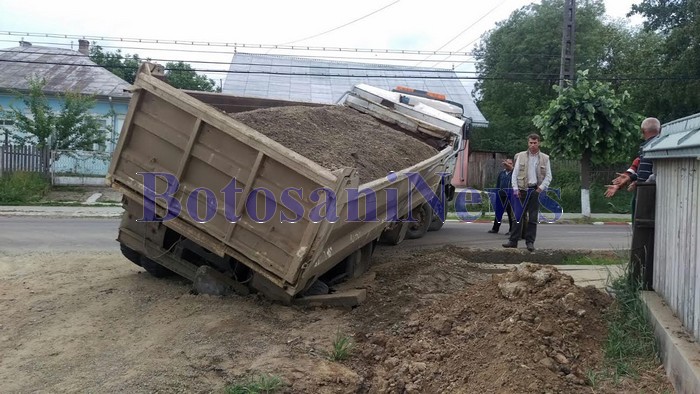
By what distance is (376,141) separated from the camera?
8234 millimetres

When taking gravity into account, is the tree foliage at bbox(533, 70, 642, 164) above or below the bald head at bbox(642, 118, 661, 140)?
above

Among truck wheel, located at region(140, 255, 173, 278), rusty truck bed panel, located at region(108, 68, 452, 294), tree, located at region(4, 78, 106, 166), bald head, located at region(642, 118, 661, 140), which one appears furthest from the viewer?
tree, located at region(4, 78, 106, 166)

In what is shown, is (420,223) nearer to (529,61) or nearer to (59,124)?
(59,124)

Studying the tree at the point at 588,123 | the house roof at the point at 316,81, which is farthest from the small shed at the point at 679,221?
the house roof at the point at 316,81

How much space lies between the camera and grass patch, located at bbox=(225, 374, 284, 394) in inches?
146

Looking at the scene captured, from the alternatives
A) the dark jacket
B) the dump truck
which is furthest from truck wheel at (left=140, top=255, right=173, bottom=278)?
the dark jacket

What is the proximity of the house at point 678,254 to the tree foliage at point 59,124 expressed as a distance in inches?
857

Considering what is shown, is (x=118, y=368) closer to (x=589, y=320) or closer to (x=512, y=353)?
(x=512, y=353)

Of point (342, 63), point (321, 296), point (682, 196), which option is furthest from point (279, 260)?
point (342, 63)

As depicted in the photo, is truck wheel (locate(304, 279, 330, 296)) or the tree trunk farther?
the tree trunk

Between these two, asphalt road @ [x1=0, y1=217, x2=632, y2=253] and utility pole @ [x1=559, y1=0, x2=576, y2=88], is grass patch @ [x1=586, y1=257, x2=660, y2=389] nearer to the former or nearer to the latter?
asphalt road @ [x1=0, y1=217, x2=632, y2=253]

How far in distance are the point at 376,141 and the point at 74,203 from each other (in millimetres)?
14434

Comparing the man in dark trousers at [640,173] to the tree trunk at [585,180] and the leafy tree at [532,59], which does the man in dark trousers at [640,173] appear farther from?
the leafy tree at [532,59]

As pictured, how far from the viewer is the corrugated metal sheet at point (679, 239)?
362 centimetres
